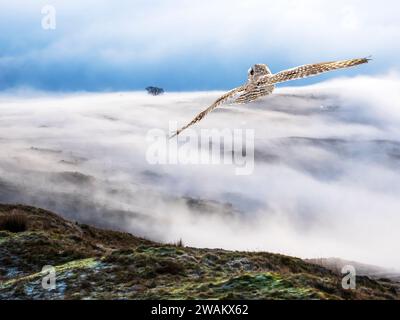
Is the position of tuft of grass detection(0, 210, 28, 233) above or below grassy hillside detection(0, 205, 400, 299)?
above

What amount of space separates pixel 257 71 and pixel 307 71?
1.76 meters

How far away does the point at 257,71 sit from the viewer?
13641 millimetres

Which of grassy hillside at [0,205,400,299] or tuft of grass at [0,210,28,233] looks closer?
grassy hillside at [0,205,400,299]

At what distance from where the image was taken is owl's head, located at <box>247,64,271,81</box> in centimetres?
1350

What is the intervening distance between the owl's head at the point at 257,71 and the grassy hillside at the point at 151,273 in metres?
4.40

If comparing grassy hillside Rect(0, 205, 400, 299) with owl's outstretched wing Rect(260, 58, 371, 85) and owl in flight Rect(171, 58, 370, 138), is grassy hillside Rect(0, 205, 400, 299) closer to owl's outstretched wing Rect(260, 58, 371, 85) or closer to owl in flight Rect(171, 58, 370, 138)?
owl in flight Rect(171, 58, 370, 138)

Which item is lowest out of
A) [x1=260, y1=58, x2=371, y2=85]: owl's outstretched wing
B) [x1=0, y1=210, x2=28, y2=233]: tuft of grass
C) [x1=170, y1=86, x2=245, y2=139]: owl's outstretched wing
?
[x1=0, y1=210, x2=28, y2=233]: tuft of grass

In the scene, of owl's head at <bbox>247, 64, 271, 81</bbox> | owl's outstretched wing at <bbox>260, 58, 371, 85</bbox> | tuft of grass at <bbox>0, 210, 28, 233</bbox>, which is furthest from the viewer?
tuft of grass at <bbox>0, 210, 28, 233</bbox>

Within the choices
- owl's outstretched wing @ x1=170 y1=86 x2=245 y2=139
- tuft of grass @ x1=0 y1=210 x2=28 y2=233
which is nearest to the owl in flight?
owl's outstretched wing @ x1=170 y1=86 x2=245 y2=139

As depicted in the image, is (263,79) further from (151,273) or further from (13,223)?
(13,223)

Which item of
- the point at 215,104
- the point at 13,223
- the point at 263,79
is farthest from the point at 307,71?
the point at 13,223

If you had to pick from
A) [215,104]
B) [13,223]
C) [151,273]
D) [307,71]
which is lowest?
[151,273]
